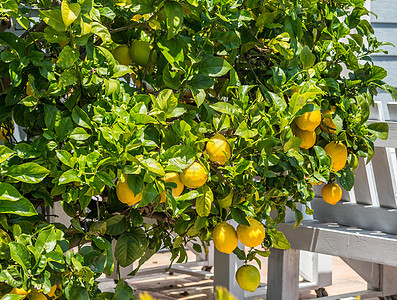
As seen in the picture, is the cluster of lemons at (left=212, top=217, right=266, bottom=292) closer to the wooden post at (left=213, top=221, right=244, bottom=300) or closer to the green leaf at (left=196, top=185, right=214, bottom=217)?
the green leaf at (left=196, top=185, right=214, bottom=217)

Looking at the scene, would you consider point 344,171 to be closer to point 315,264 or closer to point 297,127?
point 297,127

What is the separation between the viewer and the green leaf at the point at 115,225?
1.20 m

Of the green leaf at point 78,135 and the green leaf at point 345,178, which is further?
A: the green leaf at point 345,178

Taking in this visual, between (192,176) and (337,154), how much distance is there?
0.49 meters

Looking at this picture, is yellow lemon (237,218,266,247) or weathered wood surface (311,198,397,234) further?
weathered wood surface (311,198,397,234)

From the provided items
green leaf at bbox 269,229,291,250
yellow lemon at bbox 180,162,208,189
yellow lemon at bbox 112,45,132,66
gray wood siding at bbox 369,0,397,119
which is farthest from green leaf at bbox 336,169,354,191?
gray wood siding at bbox 369,0,397,119

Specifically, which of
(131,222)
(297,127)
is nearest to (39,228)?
(131,222)

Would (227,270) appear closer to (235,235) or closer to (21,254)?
(235,235)

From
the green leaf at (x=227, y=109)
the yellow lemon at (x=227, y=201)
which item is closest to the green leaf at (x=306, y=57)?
the green leaf at (x=227, y=109)

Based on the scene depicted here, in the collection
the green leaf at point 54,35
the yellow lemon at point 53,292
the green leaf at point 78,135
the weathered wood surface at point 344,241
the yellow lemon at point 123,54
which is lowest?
the weathered wood surface at point 344,241

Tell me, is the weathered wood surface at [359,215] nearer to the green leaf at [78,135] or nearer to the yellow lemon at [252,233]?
the yellow lemon at [252,233]

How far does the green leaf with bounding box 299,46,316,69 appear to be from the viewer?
4.18ft

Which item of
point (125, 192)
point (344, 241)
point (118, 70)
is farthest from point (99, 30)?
point (344, 241)

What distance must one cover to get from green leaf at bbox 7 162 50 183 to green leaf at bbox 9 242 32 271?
4.1 inches
